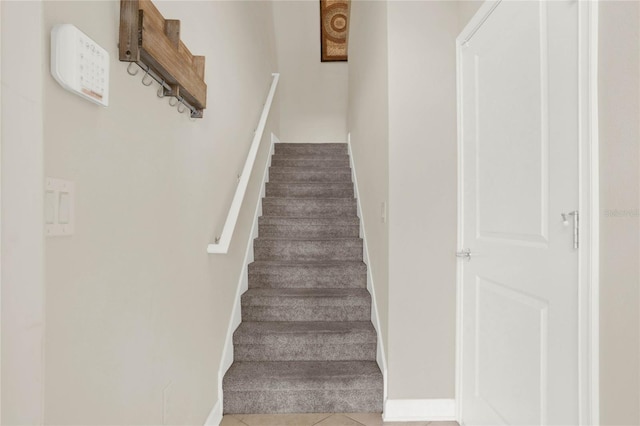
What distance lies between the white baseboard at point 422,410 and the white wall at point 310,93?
12.1 feet

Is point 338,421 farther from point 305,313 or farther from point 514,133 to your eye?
point 514,133

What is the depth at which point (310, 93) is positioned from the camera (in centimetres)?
479

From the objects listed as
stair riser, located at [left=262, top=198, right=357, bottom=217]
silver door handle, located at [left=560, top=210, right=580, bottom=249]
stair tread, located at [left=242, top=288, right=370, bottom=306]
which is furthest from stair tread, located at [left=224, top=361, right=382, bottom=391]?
stair riser, located at [left=262, top=198, right=357, bottom=217]

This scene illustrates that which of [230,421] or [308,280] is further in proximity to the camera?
[308,280]

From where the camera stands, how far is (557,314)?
106cm

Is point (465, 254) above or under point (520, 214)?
under

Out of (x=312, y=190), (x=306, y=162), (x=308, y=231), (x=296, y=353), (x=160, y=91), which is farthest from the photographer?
(x=306, y=162)

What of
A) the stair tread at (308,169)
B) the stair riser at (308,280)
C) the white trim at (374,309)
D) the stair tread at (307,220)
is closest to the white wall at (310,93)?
the stair tread at (308,169)

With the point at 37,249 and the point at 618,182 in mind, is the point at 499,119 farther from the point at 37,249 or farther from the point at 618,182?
the point at 37,249

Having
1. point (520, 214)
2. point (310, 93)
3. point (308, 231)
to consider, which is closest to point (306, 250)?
point (308, 231)

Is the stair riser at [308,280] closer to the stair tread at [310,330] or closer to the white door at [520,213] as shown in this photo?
the stair tread at [310,330]

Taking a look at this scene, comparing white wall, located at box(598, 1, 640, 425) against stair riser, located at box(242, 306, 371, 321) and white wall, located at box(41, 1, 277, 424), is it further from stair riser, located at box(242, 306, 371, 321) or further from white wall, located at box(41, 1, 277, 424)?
stair riser, located at box(242, 306, 371, 321)

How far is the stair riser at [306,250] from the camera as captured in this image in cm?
275

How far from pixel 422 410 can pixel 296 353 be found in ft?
2.55
